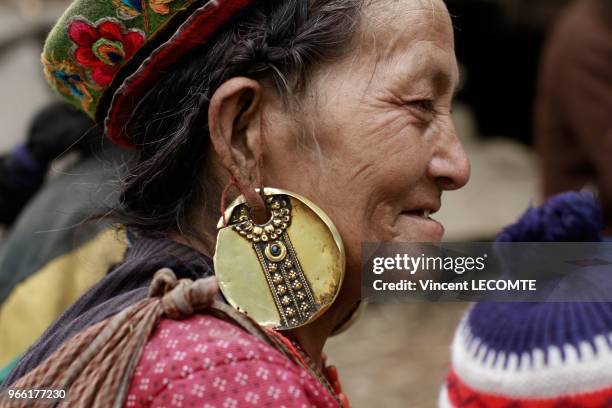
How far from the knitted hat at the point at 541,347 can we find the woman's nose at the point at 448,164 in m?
0.31

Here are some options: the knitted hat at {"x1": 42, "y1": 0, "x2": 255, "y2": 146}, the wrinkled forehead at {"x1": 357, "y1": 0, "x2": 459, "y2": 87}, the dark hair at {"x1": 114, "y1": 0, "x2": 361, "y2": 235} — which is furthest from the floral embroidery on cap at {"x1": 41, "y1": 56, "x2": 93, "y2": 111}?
the wrinkled forehead at {"x1": 357, "y1": 0, "x2": 459, "y2": 87}

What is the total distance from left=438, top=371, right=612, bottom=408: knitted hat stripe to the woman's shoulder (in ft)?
1.97

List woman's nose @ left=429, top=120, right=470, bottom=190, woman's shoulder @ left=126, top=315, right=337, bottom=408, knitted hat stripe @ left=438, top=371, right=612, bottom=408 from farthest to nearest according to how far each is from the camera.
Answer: knitted hat stripe @ left=438, top=371, right=612, bottom=408 < woman's nose @ left=429, top=120, right=470, bottom=190 < woman's shoulder @ left=126, top=315, right=337, bottom=408

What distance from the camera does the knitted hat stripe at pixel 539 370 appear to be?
170 centimetres

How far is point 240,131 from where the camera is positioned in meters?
1.56

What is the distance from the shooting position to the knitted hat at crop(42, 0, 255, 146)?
1.50m

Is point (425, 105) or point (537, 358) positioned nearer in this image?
point (425, 105)

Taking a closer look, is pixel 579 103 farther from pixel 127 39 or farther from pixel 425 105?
pixel 127 39

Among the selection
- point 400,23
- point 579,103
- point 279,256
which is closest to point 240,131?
point 279,256

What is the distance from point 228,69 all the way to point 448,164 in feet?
1.37

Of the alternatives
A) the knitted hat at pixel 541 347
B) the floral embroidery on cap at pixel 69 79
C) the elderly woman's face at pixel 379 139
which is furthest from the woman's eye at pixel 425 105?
the floral embroidery on cap at pixel 69 79

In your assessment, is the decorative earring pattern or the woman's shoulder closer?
the woman's shoulder

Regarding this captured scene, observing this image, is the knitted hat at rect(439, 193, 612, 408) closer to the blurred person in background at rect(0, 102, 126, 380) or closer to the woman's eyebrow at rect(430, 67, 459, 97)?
the woman's eyebrow at rect(430, 67, 459, 97)

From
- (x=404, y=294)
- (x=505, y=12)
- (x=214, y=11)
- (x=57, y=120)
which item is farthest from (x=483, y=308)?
(x=505, y=12)
